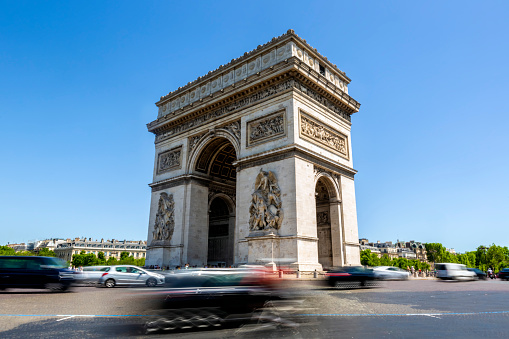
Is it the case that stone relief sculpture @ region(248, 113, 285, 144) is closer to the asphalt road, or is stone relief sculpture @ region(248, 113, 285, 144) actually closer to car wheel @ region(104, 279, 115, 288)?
car wheel @ region(104, 279, 115, 288)

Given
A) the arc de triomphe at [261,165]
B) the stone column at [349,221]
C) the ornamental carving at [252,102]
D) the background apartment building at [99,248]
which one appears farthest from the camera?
the background apartment building at [99,248]

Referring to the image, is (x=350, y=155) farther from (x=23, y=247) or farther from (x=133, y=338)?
(x=23, y=247)

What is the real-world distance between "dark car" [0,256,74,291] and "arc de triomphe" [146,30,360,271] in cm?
980

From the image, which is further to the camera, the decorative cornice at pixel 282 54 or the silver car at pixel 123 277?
the decorative cornice at pixel 282 54

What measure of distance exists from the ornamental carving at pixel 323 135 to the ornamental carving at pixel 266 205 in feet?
11.9

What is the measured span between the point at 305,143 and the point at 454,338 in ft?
56.6

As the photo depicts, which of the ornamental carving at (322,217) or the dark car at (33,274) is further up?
the ornamental carving at (322,217)

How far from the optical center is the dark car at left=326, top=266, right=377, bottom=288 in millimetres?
15352

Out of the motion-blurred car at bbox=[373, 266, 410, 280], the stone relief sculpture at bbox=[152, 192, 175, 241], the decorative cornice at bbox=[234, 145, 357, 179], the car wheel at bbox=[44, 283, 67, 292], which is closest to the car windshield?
the car wheel at bbox=[44, 283, 67, 292]

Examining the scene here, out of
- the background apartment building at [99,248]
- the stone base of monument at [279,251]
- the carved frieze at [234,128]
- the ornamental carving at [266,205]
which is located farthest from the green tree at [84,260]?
the stone base of monument at [279,251]

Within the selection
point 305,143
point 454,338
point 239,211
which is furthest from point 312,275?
point 454,338

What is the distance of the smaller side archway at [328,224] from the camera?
22750 millimetres

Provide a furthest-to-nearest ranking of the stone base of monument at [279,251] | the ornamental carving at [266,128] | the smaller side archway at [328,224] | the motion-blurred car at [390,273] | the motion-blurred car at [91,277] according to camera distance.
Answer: the smaller side archway at [328,224]
the ornamental carving at [266,128]
the motion-blurred car at [390,273]
the stone base of monument at [279,251]
the motion-blurred car at [91,277]

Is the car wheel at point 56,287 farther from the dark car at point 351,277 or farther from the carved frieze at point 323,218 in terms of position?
the carved frieze at point 323,218
